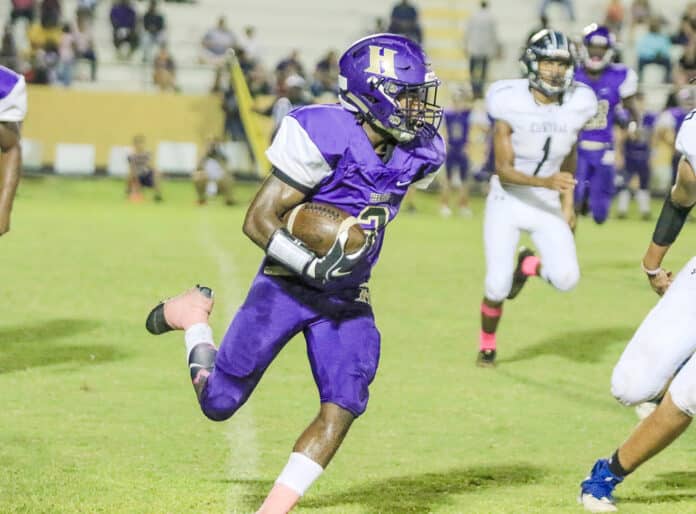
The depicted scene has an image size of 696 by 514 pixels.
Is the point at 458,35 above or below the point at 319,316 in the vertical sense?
below

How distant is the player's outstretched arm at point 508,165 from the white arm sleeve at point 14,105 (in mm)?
2870

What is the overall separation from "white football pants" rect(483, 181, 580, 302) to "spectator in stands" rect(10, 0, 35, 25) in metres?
16.2

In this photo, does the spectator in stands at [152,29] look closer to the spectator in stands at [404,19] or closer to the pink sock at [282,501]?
the spectator in stands at [404,19]

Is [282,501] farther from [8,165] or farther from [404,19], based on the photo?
[404,19]

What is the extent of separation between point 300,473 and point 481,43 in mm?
19377

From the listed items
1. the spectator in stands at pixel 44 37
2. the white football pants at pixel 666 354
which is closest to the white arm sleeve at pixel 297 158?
the white football pants at pixel 666 354

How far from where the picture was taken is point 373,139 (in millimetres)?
4711

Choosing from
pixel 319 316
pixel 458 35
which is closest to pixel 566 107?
pixel 319 316

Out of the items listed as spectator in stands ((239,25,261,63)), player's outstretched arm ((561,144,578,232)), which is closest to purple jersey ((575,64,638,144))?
player's outstretched arm ((561,144,578,232))

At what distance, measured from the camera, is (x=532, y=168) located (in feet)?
27.6

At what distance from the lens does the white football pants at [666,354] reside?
186 inches

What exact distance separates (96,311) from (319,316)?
17.9 ft

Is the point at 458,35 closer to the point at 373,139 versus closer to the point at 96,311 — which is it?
the point at 96,311

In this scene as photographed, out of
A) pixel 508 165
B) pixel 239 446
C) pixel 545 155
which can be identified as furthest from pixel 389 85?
pixel 545 155
